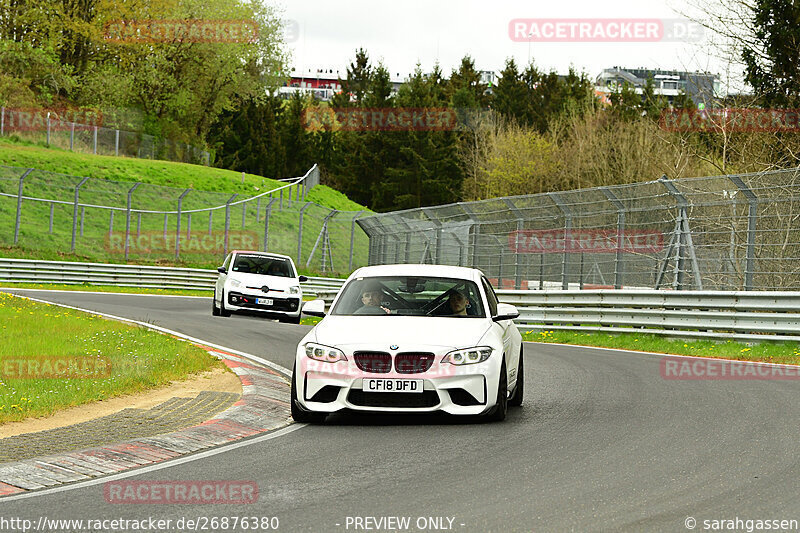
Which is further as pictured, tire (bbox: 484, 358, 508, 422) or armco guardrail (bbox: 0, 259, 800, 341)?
armco guardrail (bbox: 0, 259, 800, 341)

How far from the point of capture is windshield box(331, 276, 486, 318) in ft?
32.8

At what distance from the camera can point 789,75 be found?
26312 millimetres

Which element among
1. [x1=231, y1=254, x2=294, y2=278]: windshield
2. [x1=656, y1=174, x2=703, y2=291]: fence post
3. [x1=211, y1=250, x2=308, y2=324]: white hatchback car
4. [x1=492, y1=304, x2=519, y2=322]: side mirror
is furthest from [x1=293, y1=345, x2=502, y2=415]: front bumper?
[x1=231, y1=254, x2=294, y2=278]: windshield

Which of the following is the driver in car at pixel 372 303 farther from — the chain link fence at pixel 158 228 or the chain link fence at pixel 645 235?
the chain link fence at pixel 158 228

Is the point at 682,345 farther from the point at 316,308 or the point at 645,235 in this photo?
the point at 316,308

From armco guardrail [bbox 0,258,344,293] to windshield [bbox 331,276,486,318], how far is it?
2786 centimetres

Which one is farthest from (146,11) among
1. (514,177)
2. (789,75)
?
(789,75)

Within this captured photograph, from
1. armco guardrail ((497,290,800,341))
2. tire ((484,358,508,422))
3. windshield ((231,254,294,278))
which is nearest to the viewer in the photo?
tire ((484,358,508,422))

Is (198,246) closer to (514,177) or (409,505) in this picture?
(514,177)

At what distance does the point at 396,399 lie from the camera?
29.0 ft

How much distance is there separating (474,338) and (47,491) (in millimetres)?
3894

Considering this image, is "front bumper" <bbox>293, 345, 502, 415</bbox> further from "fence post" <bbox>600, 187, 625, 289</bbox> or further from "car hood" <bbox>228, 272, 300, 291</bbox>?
"car hood" <bbox>228, 272, 300, 291</bbox>

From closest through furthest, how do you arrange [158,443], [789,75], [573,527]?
→ 1. [573,527]
2. [158,443]
3. [789,75]

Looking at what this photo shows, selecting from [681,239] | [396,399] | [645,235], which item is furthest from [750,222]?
[396,399]
